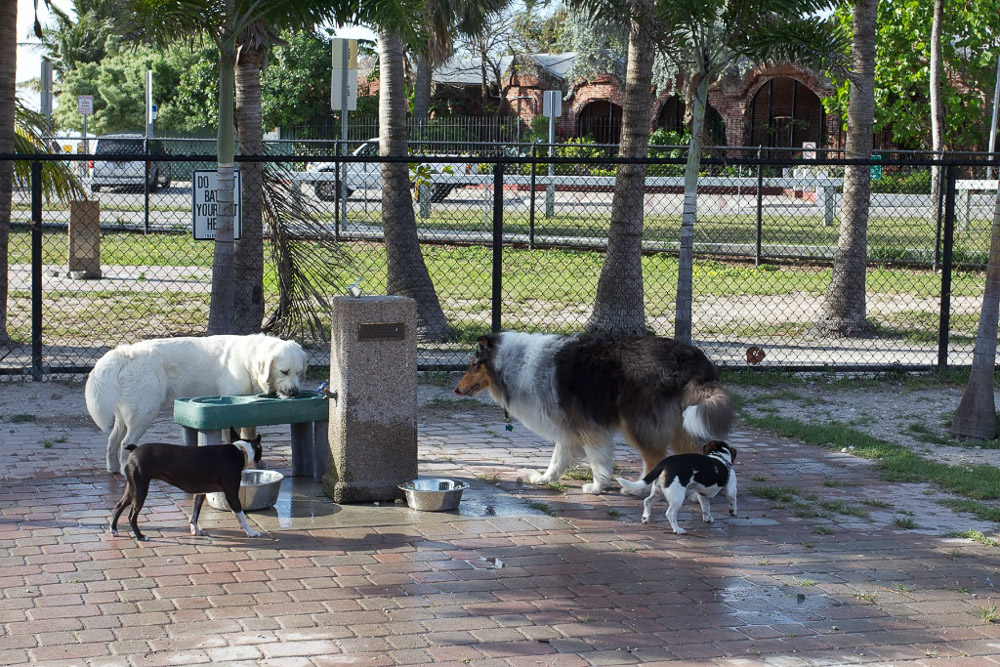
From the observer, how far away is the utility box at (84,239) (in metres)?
16.7

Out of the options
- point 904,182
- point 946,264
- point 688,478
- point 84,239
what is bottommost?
point 688,478

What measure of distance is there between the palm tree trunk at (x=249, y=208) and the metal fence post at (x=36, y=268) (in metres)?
1.87

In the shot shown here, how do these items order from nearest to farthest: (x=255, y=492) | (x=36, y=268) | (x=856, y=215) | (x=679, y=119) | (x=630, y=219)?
1. (x=255, y=492)
2. (x=36, y=268)
3. (x=630, y=219)
4. (x=856, y=215)
5. (x=679, y=119)

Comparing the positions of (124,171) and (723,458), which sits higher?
(124,171)

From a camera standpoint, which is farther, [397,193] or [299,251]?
[397,193]

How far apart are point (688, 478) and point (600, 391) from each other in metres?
1.00

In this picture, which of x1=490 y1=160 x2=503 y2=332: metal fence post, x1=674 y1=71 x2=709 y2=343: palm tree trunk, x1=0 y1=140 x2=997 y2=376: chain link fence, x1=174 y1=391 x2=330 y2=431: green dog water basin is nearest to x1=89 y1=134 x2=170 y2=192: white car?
x1=0 y1=140 x2=997 y2=376: chain link fence

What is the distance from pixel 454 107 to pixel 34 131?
112ft

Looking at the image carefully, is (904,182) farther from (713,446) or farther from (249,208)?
(713,446)

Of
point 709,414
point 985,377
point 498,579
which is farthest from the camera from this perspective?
point 985,377

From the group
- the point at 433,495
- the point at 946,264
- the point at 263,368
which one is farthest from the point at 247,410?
the point at 946,264

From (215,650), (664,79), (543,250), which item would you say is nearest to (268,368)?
(215,650)

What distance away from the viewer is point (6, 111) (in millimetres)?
11375

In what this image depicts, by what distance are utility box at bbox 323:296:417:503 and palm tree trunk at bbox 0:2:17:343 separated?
5.86 meters
